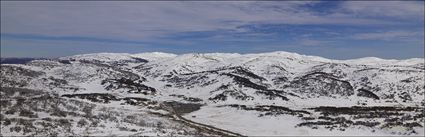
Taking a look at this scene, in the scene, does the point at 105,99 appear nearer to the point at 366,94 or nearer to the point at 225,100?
the point at 225,100

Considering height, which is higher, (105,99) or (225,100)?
(105,99)

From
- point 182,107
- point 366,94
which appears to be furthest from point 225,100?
point 366,94

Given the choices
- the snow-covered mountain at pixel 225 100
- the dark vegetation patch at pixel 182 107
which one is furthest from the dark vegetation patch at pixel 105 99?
the dark vegetation patch at pixel 182 107

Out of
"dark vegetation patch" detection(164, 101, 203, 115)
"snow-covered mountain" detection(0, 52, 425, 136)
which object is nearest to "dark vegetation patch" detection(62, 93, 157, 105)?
"snow-covered mountain" detection(0, 52, 425, 136)

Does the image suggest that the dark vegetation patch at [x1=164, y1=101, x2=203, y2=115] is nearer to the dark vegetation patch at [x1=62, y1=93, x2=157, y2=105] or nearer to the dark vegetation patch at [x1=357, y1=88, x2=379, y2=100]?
the dark vegetation patch at [x1=62, y1=93, x2=157, y2=105]

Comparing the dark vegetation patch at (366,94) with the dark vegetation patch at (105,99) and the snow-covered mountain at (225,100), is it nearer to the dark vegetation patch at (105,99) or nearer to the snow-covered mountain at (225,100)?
the snow-covered mountain at (225,100)

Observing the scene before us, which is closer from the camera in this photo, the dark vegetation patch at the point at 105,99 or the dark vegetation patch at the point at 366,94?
the dark vegetation patch at the point at 105,99

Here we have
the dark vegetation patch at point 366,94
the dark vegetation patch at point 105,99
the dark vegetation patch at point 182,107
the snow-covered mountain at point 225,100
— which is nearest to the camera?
the snow-covered mountain at point 225,100

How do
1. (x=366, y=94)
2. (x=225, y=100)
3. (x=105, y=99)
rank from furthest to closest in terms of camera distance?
(x=366, y=94) < (x=225, y=100) < (x=105, y=99)
